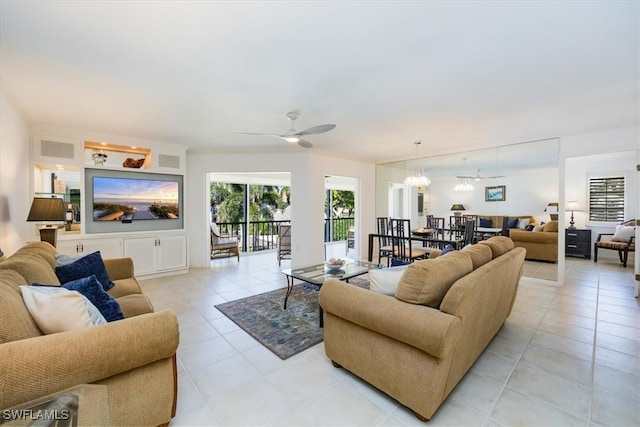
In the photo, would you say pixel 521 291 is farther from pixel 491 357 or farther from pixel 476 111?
pixel 476 111

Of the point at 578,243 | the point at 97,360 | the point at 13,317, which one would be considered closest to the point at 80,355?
the point at 97,360

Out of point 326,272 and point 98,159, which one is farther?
point 98,159

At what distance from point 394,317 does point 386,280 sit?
0.37 m

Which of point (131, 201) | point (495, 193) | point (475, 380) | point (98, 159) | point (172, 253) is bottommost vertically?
point (475, 380)

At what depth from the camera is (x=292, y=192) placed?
5512 millimetres

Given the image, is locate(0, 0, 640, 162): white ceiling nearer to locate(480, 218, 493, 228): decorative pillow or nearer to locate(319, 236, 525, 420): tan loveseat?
locate(319, 236, 525, 420): tan loveseat

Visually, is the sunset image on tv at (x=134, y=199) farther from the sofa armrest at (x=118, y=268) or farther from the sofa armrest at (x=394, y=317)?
the sofa armrest at (x=394, y=317)

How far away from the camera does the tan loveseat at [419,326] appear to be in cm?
154

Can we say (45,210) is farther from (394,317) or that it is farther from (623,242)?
(623,242)

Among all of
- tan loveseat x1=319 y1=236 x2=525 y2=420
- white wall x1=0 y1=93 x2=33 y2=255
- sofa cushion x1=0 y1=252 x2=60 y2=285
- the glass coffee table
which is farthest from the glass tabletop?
white wall x1=0 y1=93 x2=33 y2=255

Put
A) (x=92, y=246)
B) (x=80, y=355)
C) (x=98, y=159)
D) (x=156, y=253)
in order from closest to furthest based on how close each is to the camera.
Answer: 1. (x=80, y=355)
2. (x=92, y=246)
3. (x=98, y=159)
4. (x=156, y=253)

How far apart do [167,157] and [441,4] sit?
4.95m

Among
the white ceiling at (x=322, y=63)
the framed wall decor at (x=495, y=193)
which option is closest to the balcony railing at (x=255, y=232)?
the framed wall decor at (x=495, y=193)

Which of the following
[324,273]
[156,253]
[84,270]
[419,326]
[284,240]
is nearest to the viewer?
[419,326]
